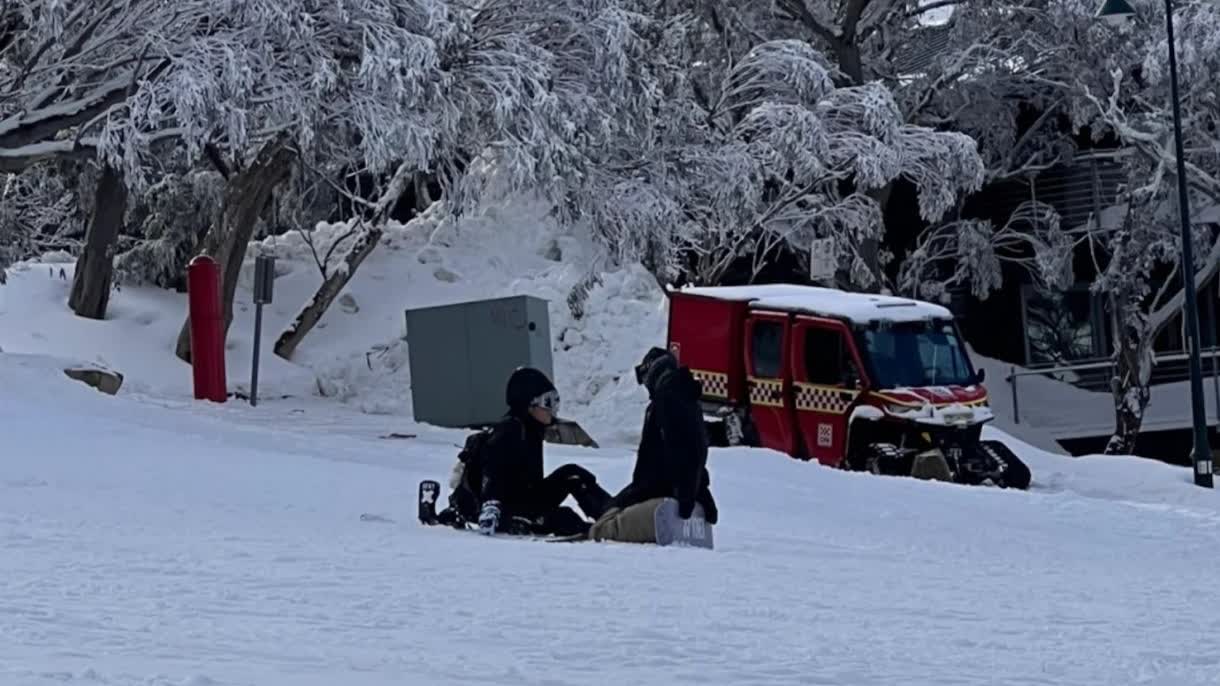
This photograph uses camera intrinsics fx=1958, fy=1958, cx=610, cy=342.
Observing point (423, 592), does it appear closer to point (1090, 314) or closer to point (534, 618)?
point (534, 618)

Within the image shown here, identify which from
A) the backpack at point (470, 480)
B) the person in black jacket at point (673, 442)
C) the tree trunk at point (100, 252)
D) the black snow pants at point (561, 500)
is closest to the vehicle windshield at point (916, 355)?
the black snow pants at point (561, 500)

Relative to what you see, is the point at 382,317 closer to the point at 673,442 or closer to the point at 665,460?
the point at 665,460

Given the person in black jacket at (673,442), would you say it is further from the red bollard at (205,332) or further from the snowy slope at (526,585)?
the red bollard at (205,332)

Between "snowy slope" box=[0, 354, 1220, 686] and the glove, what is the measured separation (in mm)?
302

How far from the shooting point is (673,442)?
10.6m

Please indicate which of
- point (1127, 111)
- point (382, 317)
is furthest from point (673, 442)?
point (1127, 111)

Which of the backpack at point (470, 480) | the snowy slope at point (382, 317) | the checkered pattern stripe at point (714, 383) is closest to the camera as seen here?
the backpack at point (470, 480)

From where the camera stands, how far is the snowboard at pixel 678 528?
10766 mm

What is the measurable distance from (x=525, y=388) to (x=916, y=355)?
10780 millimetres

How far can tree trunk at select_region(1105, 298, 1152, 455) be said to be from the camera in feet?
97.2

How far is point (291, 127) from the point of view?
19.7 m

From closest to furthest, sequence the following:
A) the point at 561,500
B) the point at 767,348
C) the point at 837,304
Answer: the point at 561,500 → the point at 837,304 → the point at 767,348

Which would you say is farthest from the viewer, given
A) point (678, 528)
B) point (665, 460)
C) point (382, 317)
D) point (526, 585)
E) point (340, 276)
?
point (382, 317)

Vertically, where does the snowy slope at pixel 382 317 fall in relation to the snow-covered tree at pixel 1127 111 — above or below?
below
